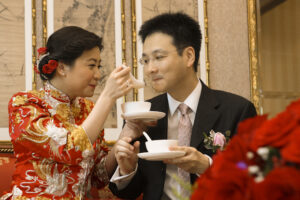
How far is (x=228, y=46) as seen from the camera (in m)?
2.99

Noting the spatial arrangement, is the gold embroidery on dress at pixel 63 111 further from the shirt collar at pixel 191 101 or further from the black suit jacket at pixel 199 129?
the shirt collar at pixel 191 101

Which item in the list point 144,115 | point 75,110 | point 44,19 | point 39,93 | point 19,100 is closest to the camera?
point 144,115

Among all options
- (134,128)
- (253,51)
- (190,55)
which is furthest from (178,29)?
(253,51)

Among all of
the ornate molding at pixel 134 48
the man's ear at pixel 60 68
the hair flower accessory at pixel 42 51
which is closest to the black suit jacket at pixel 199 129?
the man's ear at pixel 60 68

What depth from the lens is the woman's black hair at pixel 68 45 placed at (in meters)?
1.89

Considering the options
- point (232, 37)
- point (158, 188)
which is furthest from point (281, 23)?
point (158, 188)

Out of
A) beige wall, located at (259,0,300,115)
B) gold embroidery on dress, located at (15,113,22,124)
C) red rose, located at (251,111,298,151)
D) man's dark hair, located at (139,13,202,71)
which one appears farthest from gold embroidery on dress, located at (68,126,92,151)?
beige wall, located at (259,0,300,115)

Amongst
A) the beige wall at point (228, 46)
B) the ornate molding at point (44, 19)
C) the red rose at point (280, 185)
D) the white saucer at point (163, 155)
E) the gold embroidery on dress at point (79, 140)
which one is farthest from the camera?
the beige wall at point (228, 46)

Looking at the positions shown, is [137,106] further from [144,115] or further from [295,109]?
[295,109]

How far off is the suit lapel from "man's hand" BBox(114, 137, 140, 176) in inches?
10.3

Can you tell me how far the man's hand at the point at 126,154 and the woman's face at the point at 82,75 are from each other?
0.41m

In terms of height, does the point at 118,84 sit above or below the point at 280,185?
above

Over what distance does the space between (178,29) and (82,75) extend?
526 millimetres

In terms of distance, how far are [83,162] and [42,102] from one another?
1.11 ft
